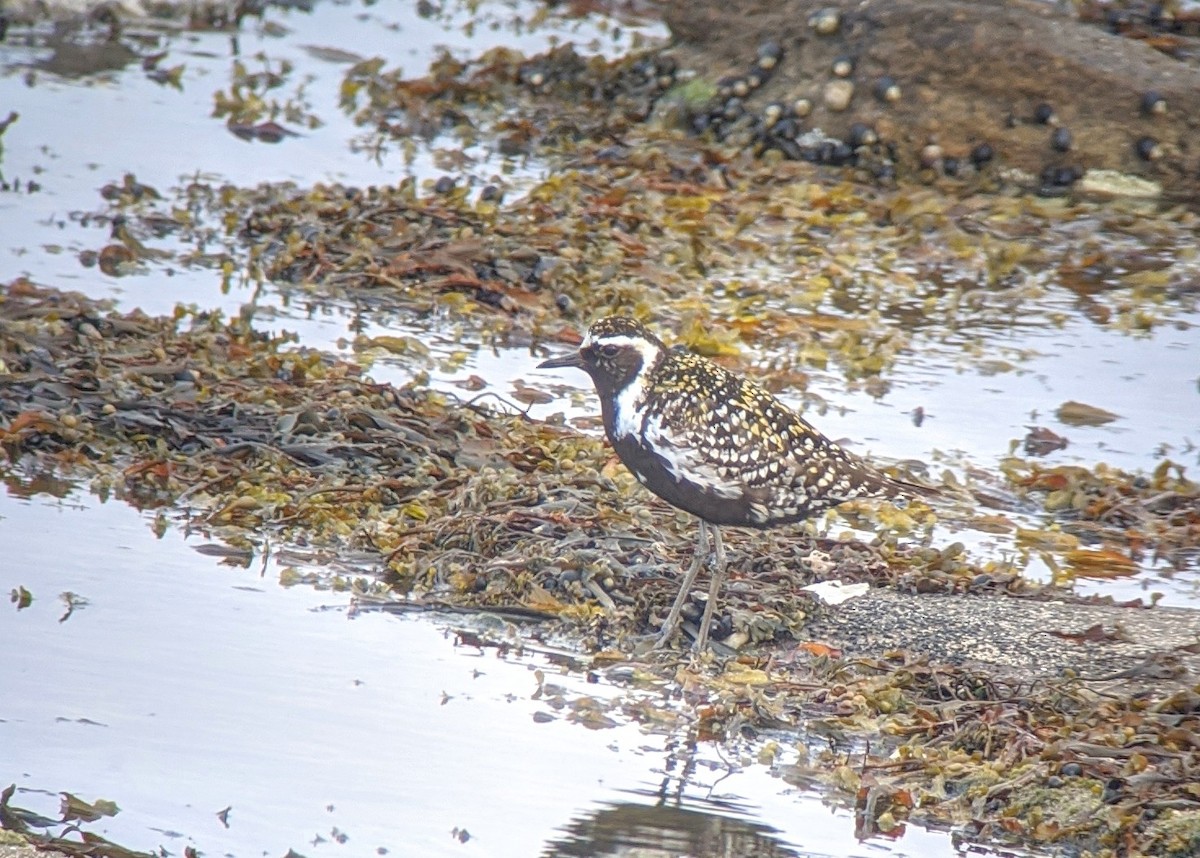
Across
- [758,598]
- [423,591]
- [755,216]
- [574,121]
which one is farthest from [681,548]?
[574,121]

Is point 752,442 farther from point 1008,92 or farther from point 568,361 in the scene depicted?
point 1008,92

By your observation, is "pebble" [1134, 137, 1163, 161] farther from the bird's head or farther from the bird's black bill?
the bird's black bill

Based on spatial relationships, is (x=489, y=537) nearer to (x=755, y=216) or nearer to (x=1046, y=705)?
(x=1046, y=705)

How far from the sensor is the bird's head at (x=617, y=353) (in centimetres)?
650

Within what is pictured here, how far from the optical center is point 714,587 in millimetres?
6312

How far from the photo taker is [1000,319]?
34.1 feet

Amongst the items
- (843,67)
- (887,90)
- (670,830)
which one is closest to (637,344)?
(670,830)

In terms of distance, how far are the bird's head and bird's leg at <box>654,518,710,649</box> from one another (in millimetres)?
619

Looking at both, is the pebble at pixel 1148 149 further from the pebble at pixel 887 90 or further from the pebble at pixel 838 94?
the pebble at pixel 838 94

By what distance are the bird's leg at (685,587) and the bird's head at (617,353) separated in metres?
0.62

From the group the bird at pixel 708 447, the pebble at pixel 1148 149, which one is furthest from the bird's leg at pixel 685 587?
the pebble at pixel 1148 149

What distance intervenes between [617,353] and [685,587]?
0.91 meters

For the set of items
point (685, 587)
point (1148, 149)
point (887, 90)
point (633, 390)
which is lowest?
point (685, 587)

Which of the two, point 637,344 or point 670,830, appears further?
point 637,344
